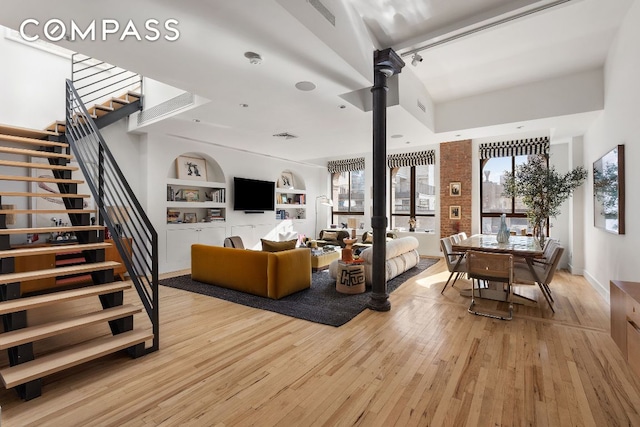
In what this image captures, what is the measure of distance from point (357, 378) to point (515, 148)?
6.92 metres

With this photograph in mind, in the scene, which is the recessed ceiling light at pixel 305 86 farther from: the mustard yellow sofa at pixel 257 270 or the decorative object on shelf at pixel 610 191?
the decorative object on shelf at pixel 610 191

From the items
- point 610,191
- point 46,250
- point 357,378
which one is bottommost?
point 357,378

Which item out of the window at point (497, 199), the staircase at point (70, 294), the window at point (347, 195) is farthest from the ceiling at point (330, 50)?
the window at point (347, 195)

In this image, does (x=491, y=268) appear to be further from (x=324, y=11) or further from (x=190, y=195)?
(x=190, y=195)

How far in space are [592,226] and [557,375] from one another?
383 cm

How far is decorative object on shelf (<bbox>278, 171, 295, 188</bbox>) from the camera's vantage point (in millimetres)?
8800

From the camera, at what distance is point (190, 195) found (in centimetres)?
659

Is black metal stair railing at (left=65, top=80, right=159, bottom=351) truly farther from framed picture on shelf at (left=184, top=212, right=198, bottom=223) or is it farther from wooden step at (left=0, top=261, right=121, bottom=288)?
framed picture on shelf at (left=184, top=212, right=198, bottom=223)

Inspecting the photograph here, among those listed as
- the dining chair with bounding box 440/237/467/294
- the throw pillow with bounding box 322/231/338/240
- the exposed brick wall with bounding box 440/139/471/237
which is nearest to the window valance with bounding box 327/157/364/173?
the throw pillow with bounding box 322/231/338/240

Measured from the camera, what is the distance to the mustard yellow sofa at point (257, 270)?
13.6 feet

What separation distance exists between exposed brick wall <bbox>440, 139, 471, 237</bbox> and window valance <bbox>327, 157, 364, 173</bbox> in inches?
98.4

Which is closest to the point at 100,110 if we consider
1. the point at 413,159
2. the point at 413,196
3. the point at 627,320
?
the point at 627,320

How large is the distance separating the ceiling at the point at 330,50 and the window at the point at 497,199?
1878 millimetres

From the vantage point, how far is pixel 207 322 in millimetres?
3350
